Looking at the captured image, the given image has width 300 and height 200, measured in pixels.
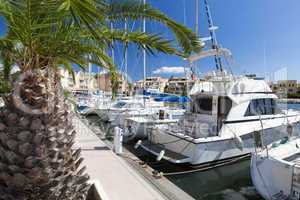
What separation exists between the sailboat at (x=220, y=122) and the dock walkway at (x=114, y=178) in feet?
7.49

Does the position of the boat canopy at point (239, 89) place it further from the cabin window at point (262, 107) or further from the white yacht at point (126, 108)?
the white yacht at point (126, 108)

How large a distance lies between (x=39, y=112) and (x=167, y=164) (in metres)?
6.92

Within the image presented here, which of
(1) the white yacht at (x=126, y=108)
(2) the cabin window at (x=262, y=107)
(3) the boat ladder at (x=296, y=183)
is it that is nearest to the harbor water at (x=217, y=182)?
(3) the boat ladder at (x=296, y=183)

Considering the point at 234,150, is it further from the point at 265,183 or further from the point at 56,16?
the point at 56,16

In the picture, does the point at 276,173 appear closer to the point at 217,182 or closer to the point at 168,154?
the point at 217,182

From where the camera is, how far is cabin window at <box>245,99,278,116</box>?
9828 mm

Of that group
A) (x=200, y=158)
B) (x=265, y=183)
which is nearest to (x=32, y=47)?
(x=265, y=183)

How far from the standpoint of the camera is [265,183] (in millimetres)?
6234

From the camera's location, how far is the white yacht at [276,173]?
18.8 ft

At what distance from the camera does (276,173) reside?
19.8ft

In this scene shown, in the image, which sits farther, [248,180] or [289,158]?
[248,180]

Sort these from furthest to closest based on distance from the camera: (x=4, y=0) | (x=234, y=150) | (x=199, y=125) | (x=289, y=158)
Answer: (x=199, y=125), (x=234, y=150), (x=289, y=158), (x=4, y=0)

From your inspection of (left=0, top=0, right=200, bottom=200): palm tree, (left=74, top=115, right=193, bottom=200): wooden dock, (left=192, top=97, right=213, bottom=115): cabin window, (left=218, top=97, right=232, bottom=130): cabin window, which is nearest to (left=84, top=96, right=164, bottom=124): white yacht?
(left=192, top=97, right=213, bottom=115): cabin window

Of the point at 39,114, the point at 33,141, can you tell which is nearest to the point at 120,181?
the point at 33,141
